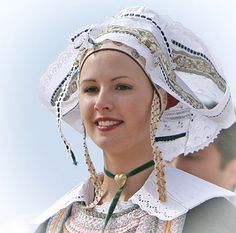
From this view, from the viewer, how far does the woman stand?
3.04 metres

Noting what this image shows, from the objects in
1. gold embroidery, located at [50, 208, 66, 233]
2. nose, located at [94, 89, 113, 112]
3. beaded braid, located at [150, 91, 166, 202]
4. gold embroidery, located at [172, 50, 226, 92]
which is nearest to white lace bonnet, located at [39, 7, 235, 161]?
gold embroidery, located at [172, 50, 226, 92]

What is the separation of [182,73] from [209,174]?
2.22ft

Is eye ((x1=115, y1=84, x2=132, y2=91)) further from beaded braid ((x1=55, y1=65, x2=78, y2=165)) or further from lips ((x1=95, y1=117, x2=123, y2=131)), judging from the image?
beaded braid ((x1=55, y1=65, x2=78, y2=165))

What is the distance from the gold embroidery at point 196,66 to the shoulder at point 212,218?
0.57 m

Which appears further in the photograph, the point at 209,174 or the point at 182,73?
the point at 209,174

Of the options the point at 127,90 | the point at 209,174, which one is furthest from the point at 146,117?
the point at 209,174

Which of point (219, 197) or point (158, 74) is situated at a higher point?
point (158, 74)

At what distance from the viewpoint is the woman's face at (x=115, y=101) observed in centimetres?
301

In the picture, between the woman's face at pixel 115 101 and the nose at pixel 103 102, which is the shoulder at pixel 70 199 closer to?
the woman's face at pixel 115 101

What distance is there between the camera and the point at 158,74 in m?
3.14

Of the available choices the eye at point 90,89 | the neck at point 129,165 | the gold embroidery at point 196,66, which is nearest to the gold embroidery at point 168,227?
the neck at point 129,165

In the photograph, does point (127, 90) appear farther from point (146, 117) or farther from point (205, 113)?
point (205, 113)

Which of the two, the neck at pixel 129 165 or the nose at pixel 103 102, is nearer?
the nose at pixel 103 102

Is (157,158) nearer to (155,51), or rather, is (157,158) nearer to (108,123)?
(108,123)
